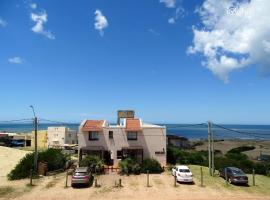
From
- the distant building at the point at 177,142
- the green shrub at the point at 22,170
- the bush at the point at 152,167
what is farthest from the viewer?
the distant building at the point at 177,142

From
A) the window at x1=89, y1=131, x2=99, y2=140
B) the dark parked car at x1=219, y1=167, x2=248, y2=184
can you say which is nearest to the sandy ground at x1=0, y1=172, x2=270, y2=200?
the dark parked car at x1=219, y1=167, x2=248, y2=184

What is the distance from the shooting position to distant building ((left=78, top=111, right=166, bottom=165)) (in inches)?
1813

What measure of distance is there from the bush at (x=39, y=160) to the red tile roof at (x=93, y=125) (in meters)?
4.65

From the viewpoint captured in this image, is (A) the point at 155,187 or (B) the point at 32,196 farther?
(A) the point at 155,187

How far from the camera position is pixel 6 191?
33312 millimetres

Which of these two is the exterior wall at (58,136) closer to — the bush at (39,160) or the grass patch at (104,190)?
the bush at (39,160)

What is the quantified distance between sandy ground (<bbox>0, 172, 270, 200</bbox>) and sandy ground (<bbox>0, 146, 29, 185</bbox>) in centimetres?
577

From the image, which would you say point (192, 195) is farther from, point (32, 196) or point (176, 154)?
point (176, 154)

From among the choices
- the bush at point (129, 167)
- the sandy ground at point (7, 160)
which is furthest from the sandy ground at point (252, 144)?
the sandy ground at point (7, 160)

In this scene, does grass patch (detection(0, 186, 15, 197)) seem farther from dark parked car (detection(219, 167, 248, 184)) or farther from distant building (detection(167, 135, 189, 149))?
distant building (detection(167, 135, 189, 149))

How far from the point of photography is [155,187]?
115 ft

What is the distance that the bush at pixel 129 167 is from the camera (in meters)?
41.3

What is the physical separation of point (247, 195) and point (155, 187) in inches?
346

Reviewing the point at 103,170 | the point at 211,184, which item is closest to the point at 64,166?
the point at 103,170
